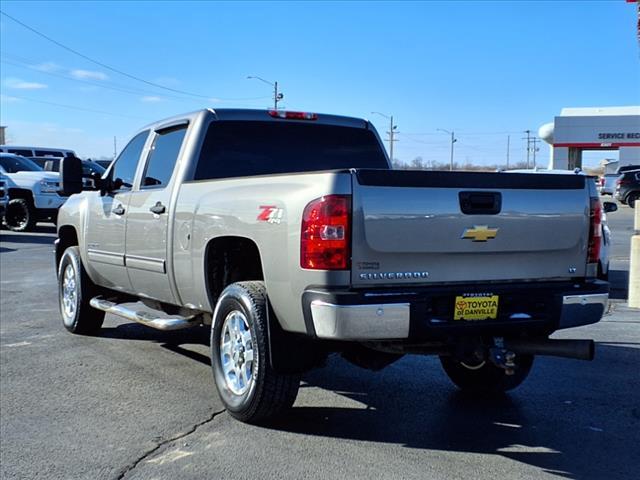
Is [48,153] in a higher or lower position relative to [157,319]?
higher

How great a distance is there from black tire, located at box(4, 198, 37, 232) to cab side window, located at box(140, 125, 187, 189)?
48.8 ft

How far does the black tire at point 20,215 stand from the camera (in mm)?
20016

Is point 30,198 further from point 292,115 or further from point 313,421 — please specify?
point 313,421

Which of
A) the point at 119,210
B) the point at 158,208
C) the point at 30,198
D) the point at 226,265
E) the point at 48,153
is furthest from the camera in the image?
the point at 48,153

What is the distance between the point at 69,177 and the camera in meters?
6.95

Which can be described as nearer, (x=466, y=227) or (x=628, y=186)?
(x=466, y=227)

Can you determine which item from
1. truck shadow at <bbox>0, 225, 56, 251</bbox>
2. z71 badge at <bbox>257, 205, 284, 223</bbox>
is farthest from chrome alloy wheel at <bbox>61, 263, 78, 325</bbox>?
truck shadow at <bbox>0, 225, 56, 251</bbox>

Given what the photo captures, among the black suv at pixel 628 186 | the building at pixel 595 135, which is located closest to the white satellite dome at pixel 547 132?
the building at pixel 595 135

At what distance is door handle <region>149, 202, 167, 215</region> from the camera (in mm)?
5816

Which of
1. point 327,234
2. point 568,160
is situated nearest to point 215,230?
point 327,234

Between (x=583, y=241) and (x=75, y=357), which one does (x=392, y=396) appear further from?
(x=75, y=357)

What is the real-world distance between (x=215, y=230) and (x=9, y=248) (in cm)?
1310

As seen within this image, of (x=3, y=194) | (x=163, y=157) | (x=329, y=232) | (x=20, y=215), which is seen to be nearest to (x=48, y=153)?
(x=20, y=215)

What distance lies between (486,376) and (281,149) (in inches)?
98.7
